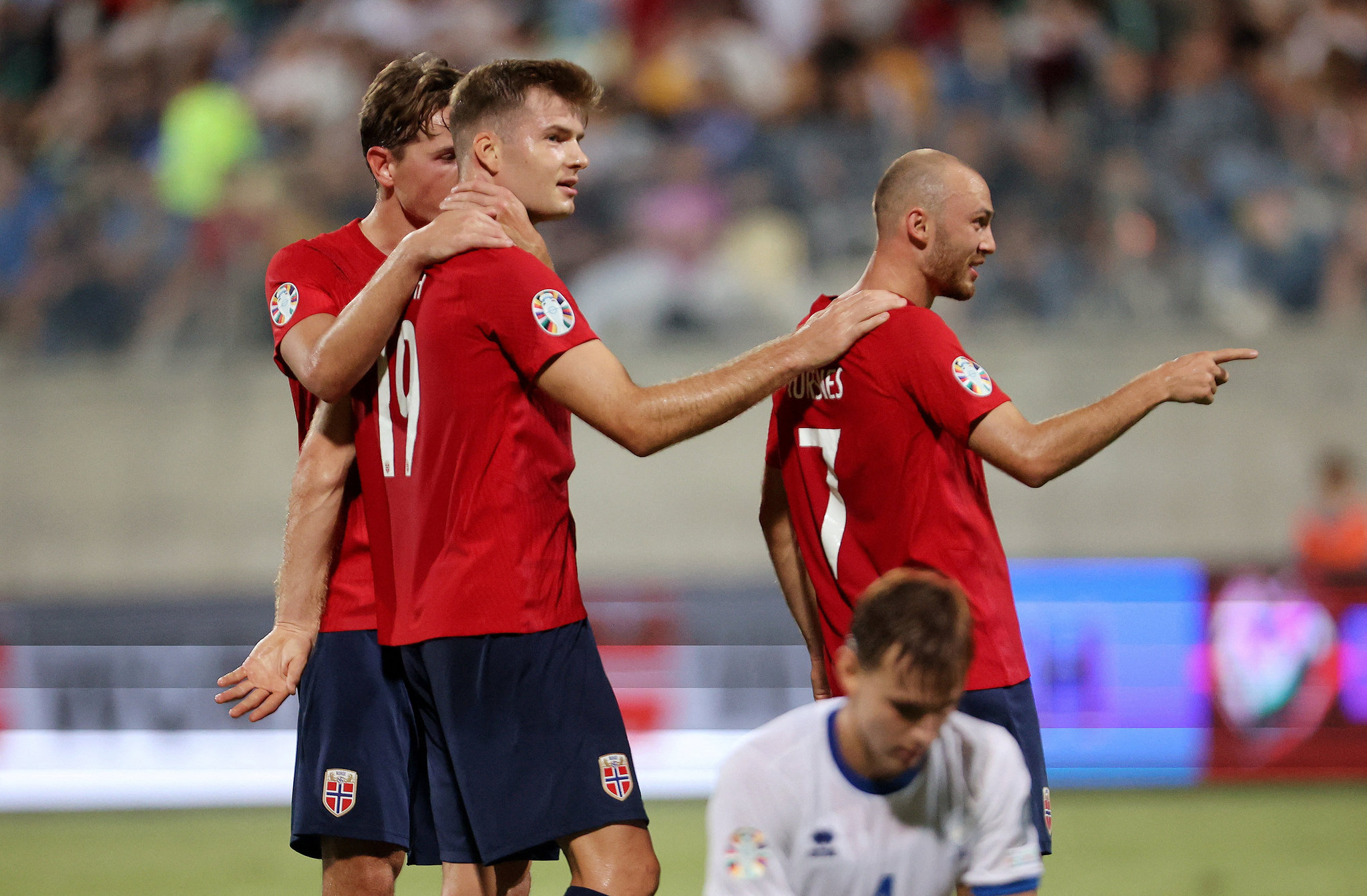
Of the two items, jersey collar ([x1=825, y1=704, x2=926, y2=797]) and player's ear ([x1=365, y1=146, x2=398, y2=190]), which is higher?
player's ear ([x1=365, y1=146, x2=398, y2=190])

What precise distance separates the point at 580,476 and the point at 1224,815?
5.06 metres

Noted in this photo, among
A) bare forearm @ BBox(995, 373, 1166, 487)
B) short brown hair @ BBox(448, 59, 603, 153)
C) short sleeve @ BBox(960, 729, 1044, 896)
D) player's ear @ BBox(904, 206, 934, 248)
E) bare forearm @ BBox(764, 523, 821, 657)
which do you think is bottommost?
short sleeve @ BBox(960, 729, 1044, 896)

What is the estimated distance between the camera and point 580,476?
11.0m

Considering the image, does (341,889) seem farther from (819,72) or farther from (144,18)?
(144,18)

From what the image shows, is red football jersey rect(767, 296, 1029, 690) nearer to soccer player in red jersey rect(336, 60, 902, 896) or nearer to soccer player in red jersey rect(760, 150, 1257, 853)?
soccer player in red jersey rect(760, 150, 1257, 853)

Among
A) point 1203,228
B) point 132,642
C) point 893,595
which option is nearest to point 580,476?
point 132,642

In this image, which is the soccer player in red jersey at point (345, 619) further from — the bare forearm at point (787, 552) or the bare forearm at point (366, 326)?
the bare forearm at point (787, 552)

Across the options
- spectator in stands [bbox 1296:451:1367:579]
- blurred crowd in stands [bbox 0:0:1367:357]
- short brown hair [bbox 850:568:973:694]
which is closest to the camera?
short brown hair [bbox 850:568:973:694]

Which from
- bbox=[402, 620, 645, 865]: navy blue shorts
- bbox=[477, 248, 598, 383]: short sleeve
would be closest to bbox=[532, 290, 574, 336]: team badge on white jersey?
bbox=[477, 248, 598, 383]: short sleeve

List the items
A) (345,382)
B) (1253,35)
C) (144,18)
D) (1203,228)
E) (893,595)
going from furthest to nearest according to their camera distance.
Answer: (144,18), (1253,35), (1203,228), (345,382), (893,595)

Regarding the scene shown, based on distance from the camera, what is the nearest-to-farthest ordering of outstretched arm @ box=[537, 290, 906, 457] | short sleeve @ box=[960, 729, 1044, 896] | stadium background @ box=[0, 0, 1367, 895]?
short sleeve @ box=[960, 729, 1044, 896]
outstretched arm @ box=[537, 290, 906, 457]
stadium background @ box=[0, 0, 1367, 895]

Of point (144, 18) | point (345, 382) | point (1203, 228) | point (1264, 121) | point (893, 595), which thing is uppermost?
point (144, 18)

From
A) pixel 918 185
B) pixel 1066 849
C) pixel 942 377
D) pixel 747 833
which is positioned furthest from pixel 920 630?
pixel 1066 849

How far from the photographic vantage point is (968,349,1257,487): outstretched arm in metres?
3.33
